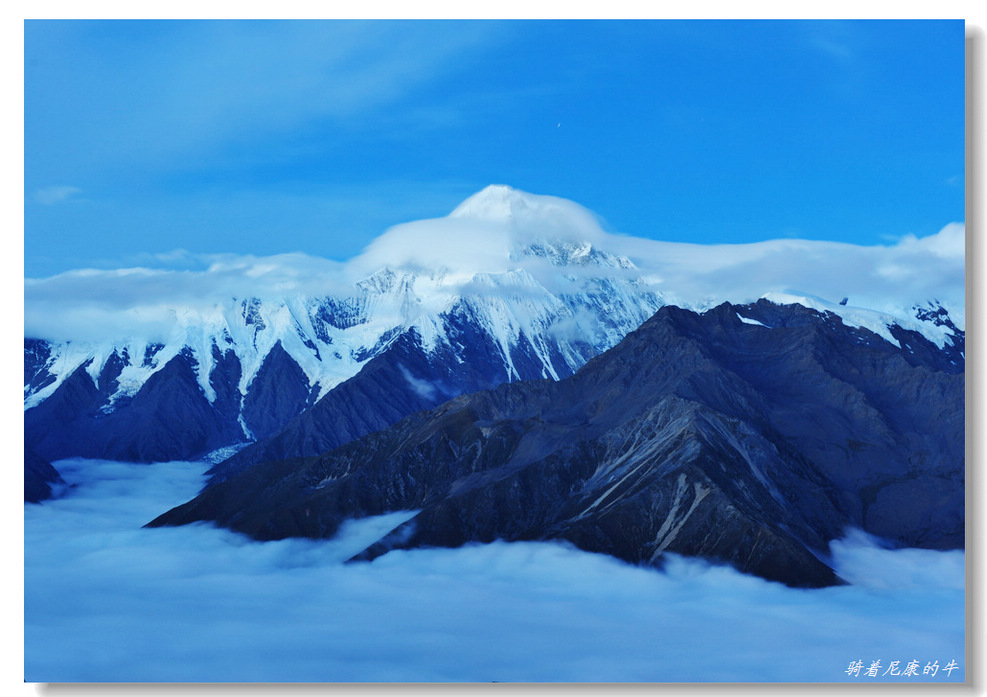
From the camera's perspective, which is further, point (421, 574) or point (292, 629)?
point (421, 574)

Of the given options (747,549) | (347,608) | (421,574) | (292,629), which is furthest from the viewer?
(421,574)

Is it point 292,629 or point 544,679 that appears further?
point 292,629

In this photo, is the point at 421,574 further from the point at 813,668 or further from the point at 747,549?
the point at 813,668

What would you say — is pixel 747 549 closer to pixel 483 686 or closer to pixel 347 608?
pixel 347 608

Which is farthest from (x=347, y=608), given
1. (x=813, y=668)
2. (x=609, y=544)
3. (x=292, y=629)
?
(x=813, y=668)

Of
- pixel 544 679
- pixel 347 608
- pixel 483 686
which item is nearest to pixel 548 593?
pixel 347 608
